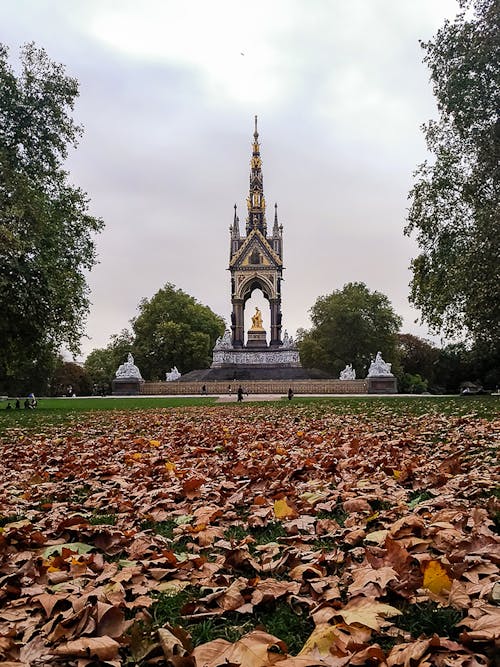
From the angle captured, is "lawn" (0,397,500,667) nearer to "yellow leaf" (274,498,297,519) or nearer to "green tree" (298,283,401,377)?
"yellow leaf" (274,498,297,519)

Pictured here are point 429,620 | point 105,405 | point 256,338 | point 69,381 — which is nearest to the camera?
point 429,620

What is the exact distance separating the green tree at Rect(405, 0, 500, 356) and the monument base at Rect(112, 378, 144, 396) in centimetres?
2618

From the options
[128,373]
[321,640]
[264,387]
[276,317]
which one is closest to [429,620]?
[321,640]

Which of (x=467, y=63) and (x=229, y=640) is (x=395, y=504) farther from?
(x=467, y=63)

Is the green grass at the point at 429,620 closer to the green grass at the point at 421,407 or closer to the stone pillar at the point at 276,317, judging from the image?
the green grass at the point at 421,407

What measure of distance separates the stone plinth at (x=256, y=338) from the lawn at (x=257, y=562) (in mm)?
A: 57037

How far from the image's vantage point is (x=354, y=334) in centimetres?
7356

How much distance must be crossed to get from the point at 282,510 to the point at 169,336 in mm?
67944

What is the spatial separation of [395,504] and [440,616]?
195cm

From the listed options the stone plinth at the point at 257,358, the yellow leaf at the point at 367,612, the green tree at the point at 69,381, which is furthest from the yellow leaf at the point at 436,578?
the green tree at the point at 69,381

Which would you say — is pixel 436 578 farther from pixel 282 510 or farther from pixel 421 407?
pixel 421 407

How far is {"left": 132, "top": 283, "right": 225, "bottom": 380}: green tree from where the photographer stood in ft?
236

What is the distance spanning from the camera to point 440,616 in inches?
95.6

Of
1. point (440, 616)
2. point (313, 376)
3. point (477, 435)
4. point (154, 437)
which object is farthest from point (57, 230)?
point (313, 376)
